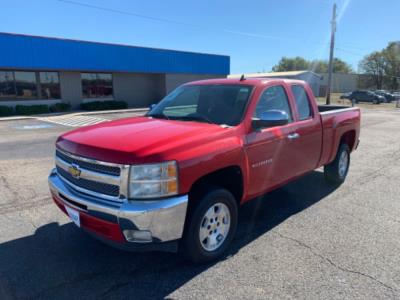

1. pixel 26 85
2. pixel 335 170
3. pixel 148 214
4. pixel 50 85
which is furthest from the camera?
pixel 50 85

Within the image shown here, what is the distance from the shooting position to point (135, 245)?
282 cm

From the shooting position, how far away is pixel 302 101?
4.78 meters

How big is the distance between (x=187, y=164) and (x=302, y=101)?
8.74 ft

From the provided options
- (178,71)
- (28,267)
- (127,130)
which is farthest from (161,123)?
(178,71)

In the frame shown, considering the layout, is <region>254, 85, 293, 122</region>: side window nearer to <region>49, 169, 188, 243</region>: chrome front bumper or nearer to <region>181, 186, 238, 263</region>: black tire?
<region>181, 186, 238, 263</region>: black tire

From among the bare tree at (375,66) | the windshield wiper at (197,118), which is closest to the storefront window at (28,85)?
the windshield wiper at (197,118)

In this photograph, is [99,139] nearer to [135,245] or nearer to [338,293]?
[135,245]

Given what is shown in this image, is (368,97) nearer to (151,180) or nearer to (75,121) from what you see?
(75,121)

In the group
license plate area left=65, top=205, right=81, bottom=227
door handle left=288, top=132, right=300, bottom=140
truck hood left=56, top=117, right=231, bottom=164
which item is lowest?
license plate area left=65, top=205, right=81, bottom=227

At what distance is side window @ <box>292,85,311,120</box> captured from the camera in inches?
182

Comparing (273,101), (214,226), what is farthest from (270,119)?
(214,226)

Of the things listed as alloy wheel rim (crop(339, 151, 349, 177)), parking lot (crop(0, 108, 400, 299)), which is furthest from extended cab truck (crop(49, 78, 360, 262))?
alloy wheel rim (crop(339, 151, 349, 177))

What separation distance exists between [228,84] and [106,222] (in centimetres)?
237

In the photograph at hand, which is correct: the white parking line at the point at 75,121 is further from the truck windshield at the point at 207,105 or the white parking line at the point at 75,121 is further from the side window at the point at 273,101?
the side window at the point at 273,101
